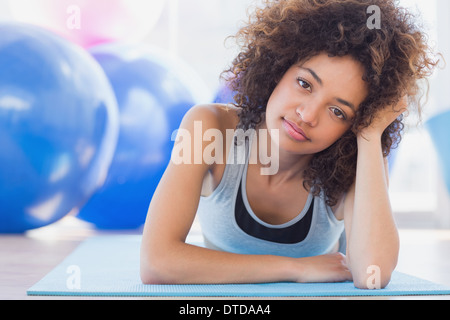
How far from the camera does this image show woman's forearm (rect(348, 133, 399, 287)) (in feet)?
3.81

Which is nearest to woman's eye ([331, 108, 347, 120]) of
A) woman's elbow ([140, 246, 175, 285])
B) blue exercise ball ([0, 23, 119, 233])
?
woman's elbow ([140, 246, 175, 285])

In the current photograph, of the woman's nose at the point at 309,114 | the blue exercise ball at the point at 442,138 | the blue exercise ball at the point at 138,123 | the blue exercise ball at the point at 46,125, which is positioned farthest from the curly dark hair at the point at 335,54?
the blue exercise ball at the point at 442,138

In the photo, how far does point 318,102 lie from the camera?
1.14 meters

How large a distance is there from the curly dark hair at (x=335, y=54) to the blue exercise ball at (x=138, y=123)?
43.6 inches

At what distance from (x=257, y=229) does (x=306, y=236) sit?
0.41ft

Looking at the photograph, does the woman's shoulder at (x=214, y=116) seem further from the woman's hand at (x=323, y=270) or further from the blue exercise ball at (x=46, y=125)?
the blue exercise ball at (x=46, y=125)

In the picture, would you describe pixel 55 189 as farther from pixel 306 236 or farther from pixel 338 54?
pixel 338 54

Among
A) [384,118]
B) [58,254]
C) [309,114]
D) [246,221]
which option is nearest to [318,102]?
[309,114]

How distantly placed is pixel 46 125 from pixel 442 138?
6.02ft

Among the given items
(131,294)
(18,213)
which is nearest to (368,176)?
(131,294)

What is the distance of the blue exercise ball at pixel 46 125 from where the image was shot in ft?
6.88

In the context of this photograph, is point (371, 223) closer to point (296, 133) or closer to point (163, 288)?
point (296, 133)

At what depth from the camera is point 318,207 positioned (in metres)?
1.36

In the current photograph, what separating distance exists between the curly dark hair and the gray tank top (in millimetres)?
50
